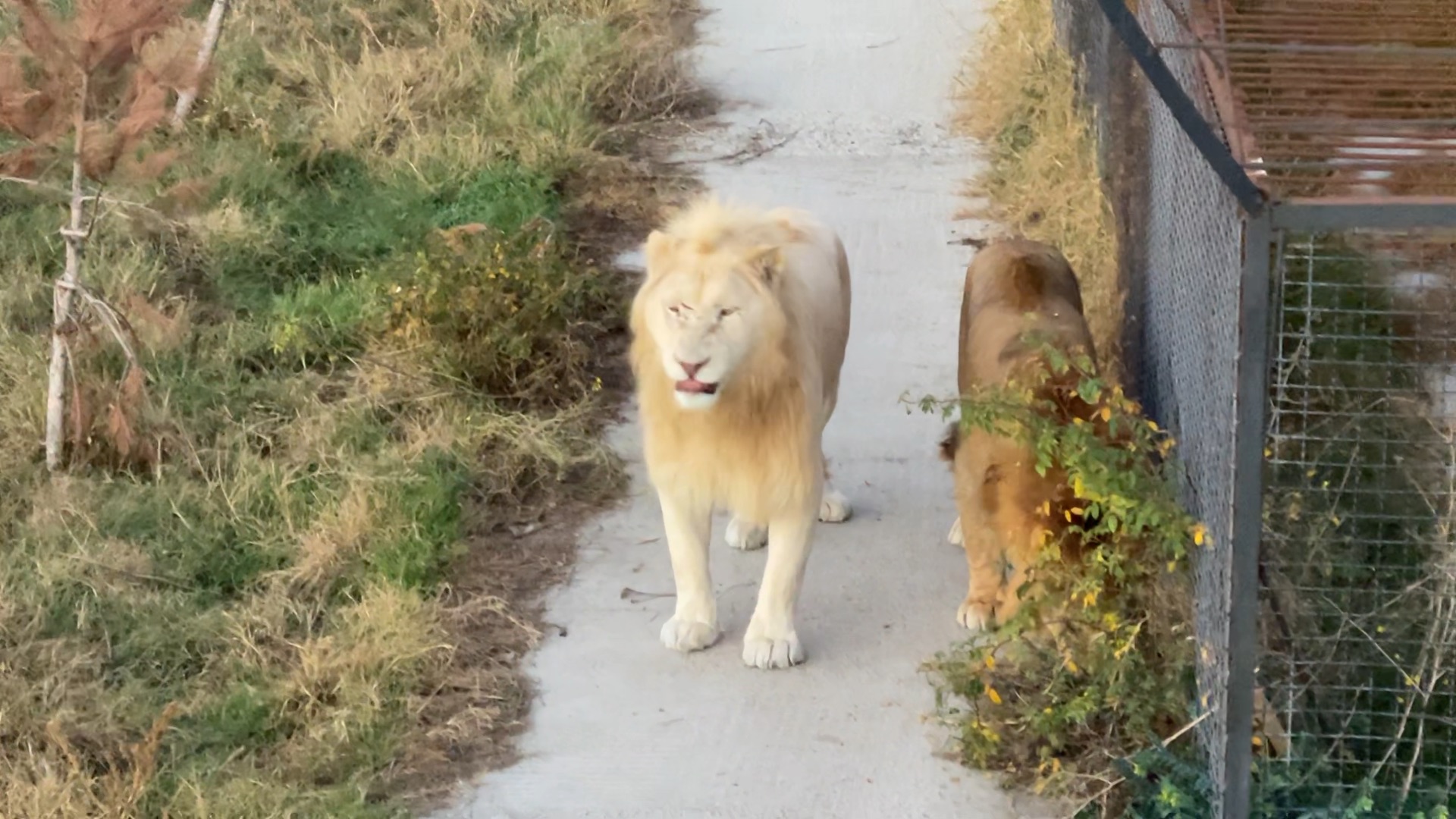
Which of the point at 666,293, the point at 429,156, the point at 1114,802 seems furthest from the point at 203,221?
the point at 1114,802

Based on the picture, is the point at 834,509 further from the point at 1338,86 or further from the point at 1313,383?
the point at 1338,86

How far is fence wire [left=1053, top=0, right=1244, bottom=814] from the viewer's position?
3.87 m

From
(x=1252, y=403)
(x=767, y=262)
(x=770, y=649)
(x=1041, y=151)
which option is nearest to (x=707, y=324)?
(x=767, y=262)

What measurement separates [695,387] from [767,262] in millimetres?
400

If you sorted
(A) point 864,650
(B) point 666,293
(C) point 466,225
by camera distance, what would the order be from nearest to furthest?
1. (B) point 666,293
2. (A) point 864,650
3. (C) point 466,225

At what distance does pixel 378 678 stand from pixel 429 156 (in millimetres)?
4190

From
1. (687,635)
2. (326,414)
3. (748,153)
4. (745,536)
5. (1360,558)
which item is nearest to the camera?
(1360,558)

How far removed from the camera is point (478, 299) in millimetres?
Answer: 6590

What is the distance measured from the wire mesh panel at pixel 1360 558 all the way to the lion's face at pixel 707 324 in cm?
134

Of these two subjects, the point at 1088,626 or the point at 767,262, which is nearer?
the point at 1088,626

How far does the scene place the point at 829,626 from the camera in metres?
5.32

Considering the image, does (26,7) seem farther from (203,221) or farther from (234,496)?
(203,221)

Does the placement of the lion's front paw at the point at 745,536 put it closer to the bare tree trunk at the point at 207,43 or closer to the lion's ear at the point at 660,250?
the lion's ear at the point at 660,250

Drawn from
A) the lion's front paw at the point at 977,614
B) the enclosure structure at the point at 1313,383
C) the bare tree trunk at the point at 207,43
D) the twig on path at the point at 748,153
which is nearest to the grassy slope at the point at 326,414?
the bare tree trunk at the point at 207,43
